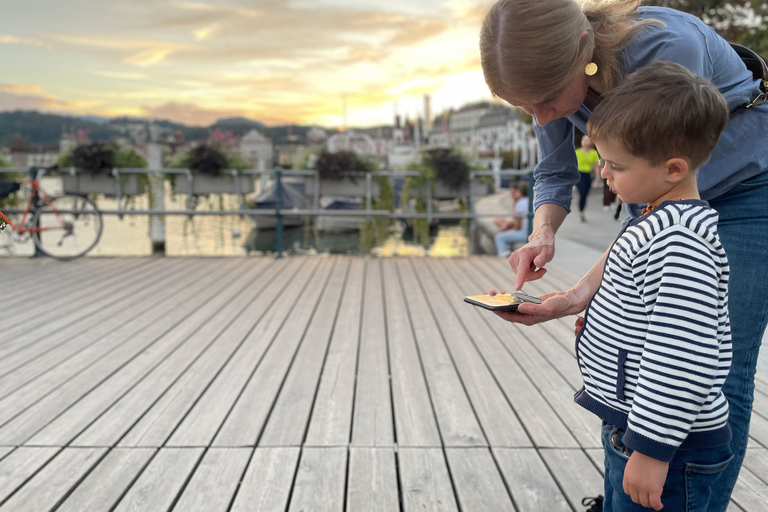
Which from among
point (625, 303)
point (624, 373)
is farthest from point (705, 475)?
point (625, 303)

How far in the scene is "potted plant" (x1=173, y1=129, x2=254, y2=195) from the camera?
606 centimetres

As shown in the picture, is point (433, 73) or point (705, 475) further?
point (433, 73)

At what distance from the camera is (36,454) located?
176 cm

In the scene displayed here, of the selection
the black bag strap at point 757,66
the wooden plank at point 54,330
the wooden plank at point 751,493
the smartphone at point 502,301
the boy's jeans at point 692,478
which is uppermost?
the black bag strap at point 757,66

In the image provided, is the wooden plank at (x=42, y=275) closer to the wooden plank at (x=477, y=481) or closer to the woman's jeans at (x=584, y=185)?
the wooden plank at (x=477, y=481)

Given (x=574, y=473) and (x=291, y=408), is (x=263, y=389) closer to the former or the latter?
(x=291, y=408)

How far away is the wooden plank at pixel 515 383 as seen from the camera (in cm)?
189

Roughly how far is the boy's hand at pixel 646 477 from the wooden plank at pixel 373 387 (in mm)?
1069

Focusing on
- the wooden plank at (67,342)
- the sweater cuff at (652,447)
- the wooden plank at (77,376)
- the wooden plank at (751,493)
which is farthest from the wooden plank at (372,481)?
the wooden plank at (67,342)

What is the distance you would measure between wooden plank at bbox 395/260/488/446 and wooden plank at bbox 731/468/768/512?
715mm

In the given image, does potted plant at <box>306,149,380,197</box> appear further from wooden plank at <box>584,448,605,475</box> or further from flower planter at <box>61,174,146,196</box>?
wooden plank at <box>584,448,605,475</box>

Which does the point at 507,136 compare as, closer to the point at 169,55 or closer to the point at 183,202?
the point at 169,55

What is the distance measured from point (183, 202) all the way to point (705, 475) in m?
6.18

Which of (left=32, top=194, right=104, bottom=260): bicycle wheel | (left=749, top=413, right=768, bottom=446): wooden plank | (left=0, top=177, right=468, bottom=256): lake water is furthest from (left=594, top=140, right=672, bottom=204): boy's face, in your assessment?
(left=0, top=177, right=468, bottom=256): lake water
